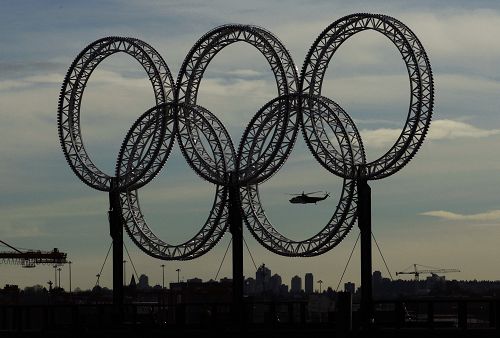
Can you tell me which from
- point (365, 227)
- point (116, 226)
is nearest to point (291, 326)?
point (365, 227)

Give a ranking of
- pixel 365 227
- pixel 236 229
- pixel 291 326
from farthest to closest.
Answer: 1. pixel 236 229
2. pixel 365 227
3. pixel 291 326

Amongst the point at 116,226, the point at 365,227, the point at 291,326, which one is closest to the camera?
the point at 291,326

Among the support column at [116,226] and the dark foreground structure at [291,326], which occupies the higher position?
the support column at [116,226]

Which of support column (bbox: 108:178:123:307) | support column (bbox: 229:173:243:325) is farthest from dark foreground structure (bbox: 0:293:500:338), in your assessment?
support column (bbox: 108:178:123:307)

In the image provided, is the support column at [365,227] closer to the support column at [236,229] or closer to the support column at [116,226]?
the support column at [236,229]

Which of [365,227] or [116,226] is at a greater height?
[116,226]

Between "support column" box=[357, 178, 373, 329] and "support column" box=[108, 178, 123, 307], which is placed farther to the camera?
"support column" box=[108, 178, 123, 307]

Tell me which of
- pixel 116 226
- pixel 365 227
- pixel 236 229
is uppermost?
pixel 116 226

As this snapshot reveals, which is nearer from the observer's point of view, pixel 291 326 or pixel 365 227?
pixel 291 326

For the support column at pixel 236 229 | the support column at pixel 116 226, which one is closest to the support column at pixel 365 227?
the support column at pixel 236 229

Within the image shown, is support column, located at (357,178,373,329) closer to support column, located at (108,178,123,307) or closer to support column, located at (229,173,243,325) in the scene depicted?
support column, located at (229,173,243,325)

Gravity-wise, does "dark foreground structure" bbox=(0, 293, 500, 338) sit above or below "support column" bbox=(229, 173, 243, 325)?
below

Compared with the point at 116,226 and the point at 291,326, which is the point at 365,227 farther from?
the point at 116,226
